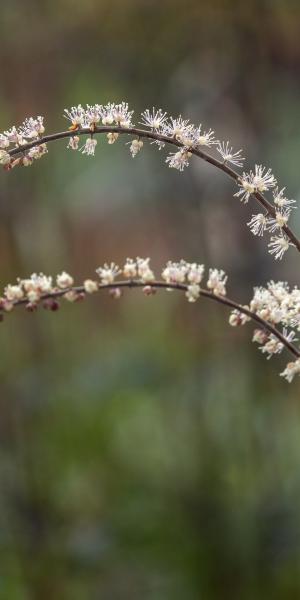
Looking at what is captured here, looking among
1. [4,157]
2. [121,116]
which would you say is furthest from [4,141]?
[121,116]

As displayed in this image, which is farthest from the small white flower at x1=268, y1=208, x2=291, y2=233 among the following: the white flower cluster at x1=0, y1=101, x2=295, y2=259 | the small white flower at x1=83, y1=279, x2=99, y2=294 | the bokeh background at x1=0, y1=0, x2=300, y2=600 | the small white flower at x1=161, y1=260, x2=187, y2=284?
the bokeh background at x1=0, y1=0, x2=300, y2=600

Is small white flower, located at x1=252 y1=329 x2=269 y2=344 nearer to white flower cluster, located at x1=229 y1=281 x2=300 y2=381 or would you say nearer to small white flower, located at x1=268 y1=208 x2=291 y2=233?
white flower cluster, located at x1=229 y1=281 x2=300 y2=381

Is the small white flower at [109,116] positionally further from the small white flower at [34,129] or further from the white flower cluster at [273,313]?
the white flower cluster at [273,313]

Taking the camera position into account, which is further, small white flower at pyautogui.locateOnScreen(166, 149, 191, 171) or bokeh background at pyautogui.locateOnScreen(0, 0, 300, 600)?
bokeh background at pyautogui.locateOnScreen(0, 0, 300, 600)

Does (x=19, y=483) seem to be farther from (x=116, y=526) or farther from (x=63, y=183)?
(x=63, y=183)

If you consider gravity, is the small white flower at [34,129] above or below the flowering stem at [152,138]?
above

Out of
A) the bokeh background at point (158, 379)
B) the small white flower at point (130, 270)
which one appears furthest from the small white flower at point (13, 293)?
the bokeh background at point (158, 379)

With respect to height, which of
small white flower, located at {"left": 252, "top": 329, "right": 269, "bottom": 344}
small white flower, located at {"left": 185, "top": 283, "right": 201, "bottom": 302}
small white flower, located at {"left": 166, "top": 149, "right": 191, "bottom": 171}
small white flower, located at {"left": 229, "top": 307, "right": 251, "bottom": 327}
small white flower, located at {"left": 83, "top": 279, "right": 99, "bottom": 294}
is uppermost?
small white flower, located at {"left": 166, "top": 149, "right": 191, "bottom": 171}

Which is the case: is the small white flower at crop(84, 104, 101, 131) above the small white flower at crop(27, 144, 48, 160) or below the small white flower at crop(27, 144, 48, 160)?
above

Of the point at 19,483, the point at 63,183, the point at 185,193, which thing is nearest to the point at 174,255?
the point at 63,183
